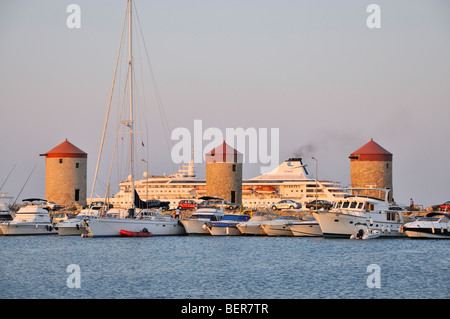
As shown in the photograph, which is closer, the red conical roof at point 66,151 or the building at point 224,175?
the building at point 224,175

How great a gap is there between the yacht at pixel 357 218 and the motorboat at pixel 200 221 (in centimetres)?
895

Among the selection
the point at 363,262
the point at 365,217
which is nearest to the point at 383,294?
the point at 363,262

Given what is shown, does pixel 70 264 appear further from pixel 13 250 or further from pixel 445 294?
pixel 445 294

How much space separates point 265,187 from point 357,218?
5860cm

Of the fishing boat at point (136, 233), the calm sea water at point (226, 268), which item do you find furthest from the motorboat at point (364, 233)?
the fishing boat at point (136, 233)

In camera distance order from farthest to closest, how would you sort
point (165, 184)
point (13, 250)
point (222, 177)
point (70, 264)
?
point (165, 184), point (222, 177), point (13, 250), point (70, 264)

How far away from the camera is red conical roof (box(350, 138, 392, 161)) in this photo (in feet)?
255

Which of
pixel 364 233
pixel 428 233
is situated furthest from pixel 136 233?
pixel 428 233

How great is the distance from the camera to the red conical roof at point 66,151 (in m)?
83.2

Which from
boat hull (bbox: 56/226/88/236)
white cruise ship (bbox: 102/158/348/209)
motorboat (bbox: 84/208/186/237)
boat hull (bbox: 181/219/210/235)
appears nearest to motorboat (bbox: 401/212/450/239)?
boat hull (bbox: 181/219/210/235)

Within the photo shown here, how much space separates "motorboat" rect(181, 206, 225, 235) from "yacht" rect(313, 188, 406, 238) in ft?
29.4

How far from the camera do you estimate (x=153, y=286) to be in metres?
27.5

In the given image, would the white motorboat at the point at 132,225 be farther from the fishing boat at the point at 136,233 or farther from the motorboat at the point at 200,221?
the motorboat at the point at 200,221
